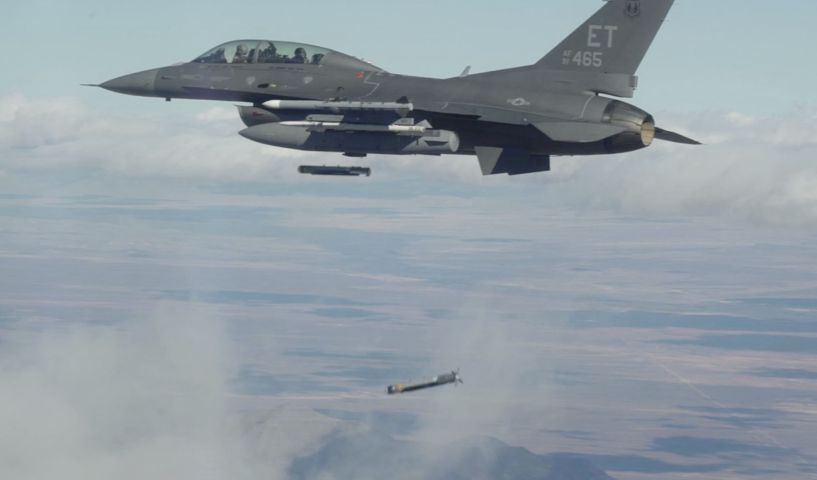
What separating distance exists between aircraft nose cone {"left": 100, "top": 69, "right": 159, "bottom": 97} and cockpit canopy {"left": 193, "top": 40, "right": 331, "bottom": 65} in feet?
6.39

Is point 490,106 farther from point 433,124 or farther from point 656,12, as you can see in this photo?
point 656,12

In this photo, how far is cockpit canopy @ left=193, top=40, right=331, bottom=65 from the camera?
51.8 meters

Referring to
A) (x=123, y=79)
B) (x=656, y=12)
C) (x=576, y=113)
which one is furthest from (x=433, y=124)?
(x=123, y=79)

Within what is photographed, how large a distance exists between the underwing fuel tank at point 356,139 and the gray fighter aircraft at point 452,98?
0.04 metres

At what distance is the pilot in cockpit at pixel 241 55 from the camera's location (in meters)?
52.4

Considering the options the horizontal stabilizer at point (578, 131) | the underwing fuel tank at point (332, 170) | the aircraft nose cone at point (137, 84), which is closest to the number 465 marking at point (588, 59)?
the horizontal stabilizer at point (578, 131)

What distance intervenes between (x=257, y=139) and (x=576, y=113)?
1176cm

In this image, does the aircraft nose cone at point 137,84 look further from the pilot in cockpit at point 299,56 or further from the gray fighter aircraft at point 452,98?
the pilot in cockpit at point 299,56

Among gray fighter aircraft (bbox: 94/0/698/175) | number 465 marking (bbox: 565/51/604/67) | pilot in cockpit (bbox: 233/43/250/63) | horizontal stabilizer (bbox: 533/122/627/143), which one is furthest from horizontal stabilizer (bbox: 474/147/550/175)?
pilot in cockpit (bbox: 233/43/250/63)

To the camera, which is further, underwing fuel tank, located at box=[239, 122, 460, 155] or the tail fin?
the tail fin

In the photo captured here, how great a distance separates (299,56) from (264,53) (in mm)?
1520

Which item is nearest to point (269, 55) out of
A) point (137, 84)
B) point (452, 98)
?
point (137, 84)

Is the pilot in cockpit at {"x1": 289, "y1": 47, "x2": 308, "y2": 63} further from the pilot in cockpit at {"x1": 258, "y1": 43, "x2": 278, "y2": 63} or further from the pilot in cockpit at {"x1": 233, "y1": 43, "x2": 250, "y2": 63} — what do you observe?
the pilot in cockpit at {"x1": 233, "y1": 43, "x2": 250, "y2": 63}

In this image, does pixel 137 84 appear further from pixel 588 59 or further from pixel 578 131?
pixel 578 131
